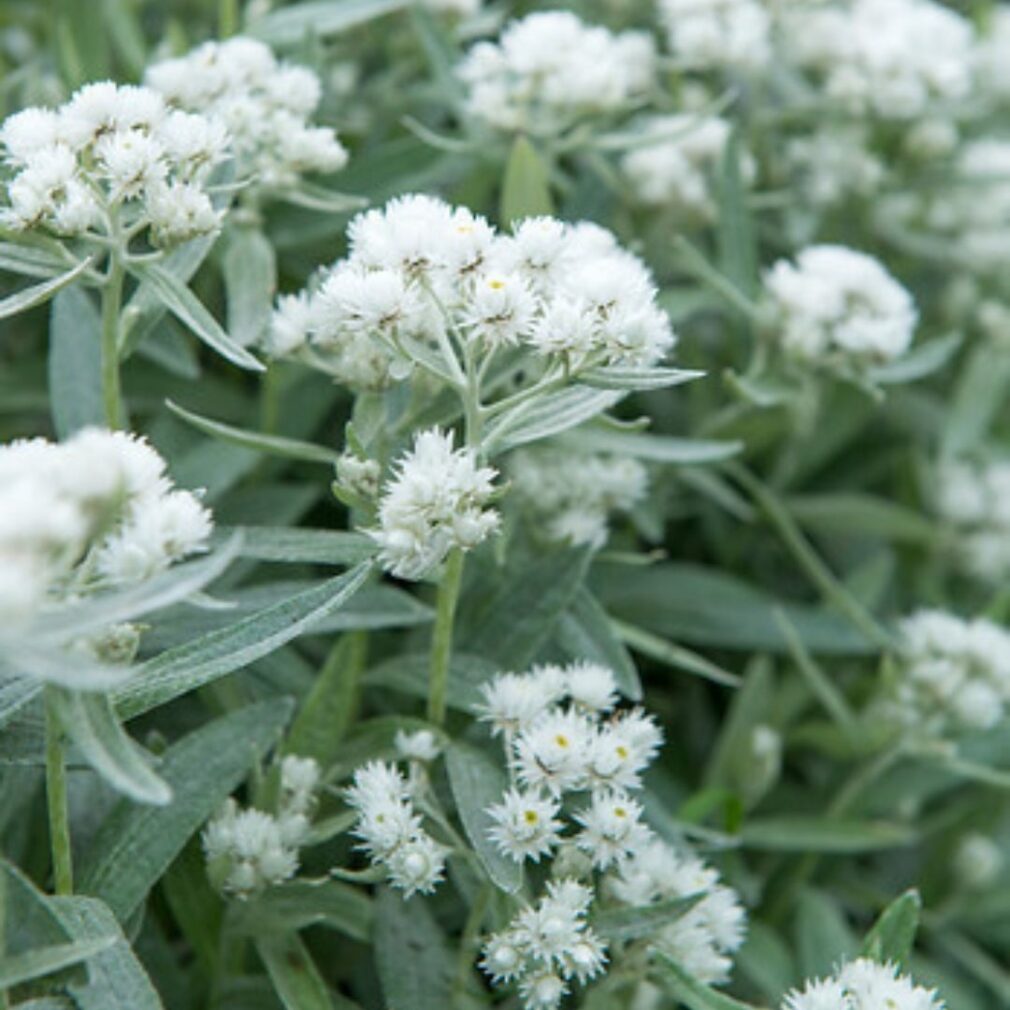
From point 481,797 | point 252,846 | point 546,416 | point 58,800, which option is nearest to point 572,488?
point 546,416

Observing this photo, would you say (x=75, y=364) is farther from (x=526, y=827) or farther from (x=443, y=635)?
(x=526, y=827)

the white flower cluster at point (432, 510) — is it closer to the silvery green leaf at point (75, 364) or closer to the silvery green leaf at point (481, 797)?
the silvery green leaf at point (481, 797)

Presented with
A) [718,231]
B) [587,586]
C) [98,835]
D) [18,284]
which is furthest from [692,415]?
[98,835]

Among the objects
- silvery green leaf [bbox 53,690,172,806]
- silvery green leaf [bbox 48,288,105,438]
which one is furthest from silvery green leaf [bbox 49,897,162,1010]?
silvery green leaf [bbox 48,288,105,438]

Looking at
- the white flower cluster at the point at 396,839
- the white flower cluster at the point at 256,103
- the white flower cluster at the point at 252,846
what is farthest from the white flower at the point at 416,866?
the white flower cluster at the point at 256,103

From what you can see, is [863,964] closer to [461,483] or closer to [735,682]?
[735,682]

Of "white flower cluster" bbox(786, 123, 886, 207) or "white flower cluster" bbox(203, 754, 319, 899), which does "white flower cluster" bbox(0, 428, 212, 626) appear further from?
"white flower cluster" bbox(786, 123, 886, 207)
